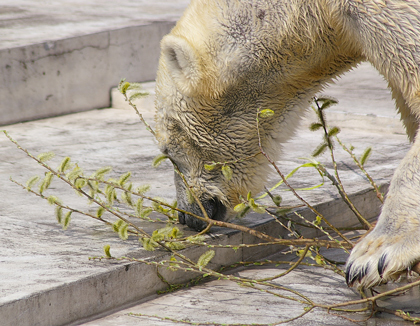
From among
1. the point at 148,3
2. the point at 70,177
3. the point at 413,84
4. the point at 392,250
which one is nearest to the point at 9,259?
the point at 70,177

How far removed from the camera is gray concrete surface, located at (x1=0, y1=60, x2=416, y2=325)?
2561 mm

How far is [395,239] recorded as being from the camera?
2330 millimetres

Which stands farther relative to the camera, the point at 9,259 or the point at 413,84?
the point at 9,259

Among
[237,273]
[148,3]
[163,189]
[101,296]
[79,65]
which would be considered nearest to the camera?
[101,296]

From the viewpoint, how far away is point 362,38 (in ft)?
8.48

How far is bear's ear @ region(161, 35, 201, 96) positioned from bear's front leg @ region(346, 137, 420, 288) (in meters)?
0.96

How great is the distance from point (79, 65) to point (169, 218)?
143 inches

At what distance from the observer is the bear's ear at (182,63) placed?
2732mm

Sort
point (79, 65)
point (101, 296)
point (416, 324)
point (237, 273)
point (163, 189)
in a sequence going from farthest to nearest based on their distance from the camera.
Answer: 1. point (79, 65)
2. point (163, 189)
3. point (237, 273)
4. point (101, 296)
5. point (416, 324)

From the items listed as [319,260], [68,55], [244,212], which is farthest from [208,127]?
[68,55]

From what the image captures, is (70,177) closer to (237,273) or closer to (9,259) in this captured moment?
(9,259)

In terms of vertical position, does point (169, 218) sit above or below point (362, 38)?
below

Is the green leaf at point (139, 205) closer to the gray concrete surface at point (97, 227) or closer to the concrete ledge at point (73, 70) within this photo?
the gray concrete surface at point (97, 227)

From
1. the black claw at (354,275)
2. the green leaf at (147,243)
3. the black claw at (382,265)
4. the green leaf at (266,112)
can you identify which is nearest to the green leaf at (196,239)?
the green leaf at (147,243)
